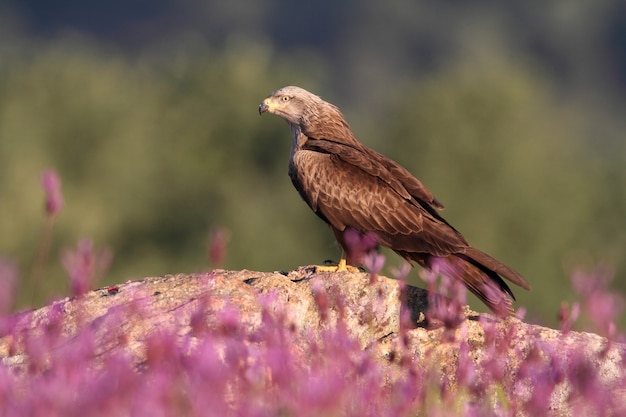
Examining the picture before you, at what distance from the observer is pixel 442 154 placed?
159ft

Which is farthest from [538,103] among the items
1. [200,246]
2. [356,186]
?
[356,186]

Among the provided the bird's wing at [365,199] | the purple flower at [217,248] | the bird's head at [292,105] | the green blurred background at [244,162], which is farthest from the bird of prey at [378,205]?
the green blurred background at [244,162]

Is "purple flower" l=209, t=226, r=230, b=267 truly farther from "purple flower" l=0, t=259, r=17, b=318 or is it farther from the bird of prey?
the bird of prey

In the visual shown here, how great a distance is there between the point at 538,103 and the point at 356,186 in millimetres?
42525

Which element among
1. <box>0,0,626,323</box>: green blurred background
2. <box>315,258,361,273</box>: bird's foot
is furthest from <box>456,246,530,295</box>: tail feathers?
<box>0,0,626,323</box>: green blurred background

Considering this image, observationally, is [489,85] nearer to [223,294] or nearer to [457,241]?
[457,241]

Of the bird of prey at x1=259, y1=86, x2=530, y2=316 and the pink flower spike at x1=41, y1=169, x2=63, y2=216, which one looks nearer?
the pink flower spike at x1=41, y1=169, x2=63, y2=216

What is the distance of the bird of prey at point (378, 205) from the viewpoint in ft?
32.4

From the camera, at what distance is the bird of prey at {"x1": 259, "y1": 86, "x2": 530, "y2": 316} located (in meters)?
9.88

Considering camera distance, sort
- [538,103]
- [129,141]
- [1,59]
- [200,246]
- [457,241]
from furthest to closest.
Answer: [1,59] → [129,141] → [538,103] → [200,246] → [457,241]

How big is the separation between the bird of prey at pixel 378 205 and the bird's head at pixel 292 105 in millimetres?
680

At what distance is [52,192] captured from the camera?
13.8 ft

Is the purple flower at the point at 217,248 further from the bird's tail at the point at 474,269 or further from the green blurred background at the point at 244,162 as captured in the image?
the green blurred background at the point at 244,162

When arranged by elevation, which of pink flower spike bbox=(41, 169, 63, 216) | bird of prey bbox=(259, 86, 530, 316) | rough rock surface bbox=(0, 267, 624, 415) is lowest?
rough rock surface bbox=(0, 267, 624, 415)
